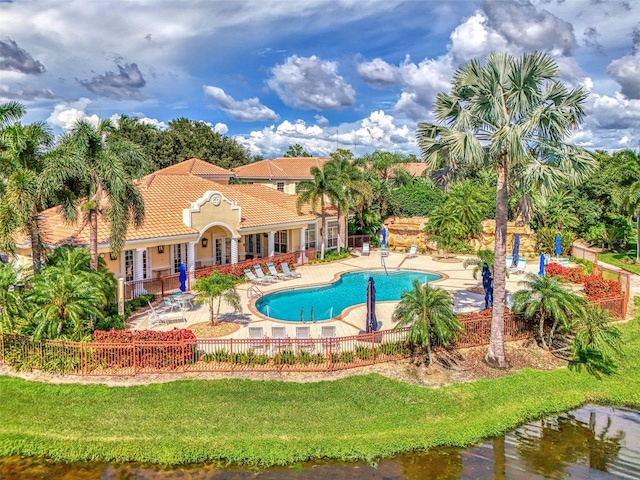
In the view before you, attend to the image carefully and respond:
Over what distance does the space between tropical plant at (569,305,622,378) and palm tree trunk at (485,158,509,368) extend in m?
2.64

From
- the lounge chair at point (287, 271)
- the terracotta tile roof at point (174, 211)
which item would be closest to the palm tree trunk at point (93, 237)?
the terracotta tile roof at point (174, 211)

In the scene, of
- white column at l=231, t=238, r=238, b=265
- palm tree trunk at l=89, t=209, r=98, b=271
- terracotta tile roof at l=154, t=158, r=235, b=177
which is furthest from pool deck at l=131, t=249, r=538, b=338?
terracotta tile roof at l=154, t=158, r=235, b=177

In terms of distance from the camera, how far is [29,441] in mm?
11375

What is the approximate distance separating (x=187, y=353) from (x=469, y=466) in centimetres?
853

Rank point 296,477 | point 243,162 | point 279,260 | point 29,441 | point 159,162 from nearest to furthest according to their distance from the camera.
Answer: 1. point 296,477
2. point 29,441
3. point 279,260
4. point 159,162
5. point 243,162

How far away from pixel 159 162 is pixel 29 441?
55498mm

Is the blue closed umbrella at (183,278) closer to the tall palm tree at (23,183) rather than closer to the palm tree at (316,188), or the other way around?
the tall palm tree at (23,183)

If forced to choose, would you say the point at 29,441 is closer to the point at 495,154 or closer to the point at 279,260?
the point at 495,154

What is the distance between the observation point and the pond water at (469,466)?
10586 millimetres

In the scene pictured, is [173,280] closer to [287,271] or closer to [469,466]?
[287,271]

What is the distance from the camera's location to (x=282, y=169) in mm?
49062

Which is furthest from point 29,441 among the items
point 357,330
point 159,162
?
point 159,162

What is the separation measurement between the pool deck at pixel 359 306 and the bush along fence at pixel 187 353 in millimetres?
2694

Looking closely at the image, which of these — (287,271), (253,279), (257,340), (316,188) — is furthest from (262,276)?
(257,340)
